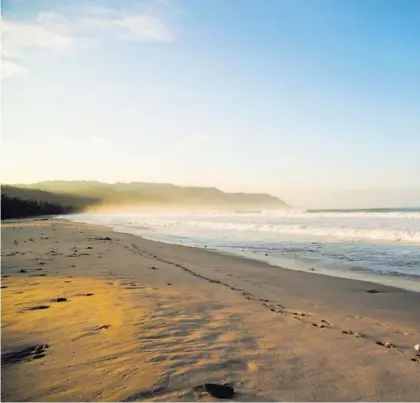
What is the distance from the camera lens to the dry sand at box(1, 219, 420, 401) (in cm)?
367

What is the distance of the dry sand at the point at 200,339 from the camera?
3672 millimetres

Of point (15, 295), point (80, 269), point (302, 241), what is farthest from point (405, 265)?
point (15, 295)

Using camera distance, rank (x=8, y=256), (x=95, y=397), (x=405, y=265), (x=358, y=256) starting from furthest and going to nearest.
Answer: (x=358, y=256) → (x=8, y=256) → (x=405, y=265) → (x=95, y=397)

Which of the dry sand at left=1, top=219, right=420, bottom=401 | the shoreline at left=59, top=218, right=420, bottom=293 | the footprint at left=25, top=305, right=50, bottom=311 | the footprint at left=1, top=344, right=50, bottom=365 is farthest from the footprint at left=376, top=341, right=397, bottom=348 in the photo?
the footprint at left=25, top=305, right=50, bottom=311

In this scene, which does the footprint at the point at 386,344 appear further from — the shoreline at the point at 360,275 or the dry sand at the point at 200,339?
the shoreline at the point at 360,275

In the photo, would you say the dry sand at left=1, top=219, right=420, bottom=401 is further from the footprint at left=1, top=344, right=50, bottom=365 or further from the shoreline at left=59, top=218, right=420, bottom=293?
the shoreline at left=59, top=218, right=420, bottom=293

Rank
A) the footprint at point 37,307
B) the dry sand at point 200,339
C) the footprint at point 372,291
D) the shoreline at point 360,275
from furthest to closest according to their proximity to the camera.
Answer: the shoreline at point 360,275 < the footprint at point 372,291 < the footprint at point 37,307 < the dry sand at point 200,339

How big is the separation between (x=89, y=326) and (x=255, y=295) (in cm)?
405

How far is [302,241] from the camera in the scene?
2130 cm

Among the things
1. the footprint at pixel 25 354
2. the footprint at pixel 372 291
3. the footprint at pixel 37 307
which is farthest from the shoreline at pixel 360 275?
the footprint at pixel 25 354

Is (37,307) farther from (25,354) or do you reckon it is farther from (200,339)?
(200,339)

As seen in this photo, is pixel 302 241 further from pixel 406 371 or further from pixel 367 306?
pixel 406 371

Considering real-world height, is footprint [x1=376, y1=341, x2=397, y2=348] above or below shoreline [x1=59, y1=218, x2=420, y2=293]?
above

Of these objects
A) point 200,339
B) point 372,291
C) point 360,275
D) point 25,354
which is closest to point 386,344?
point 200,339
